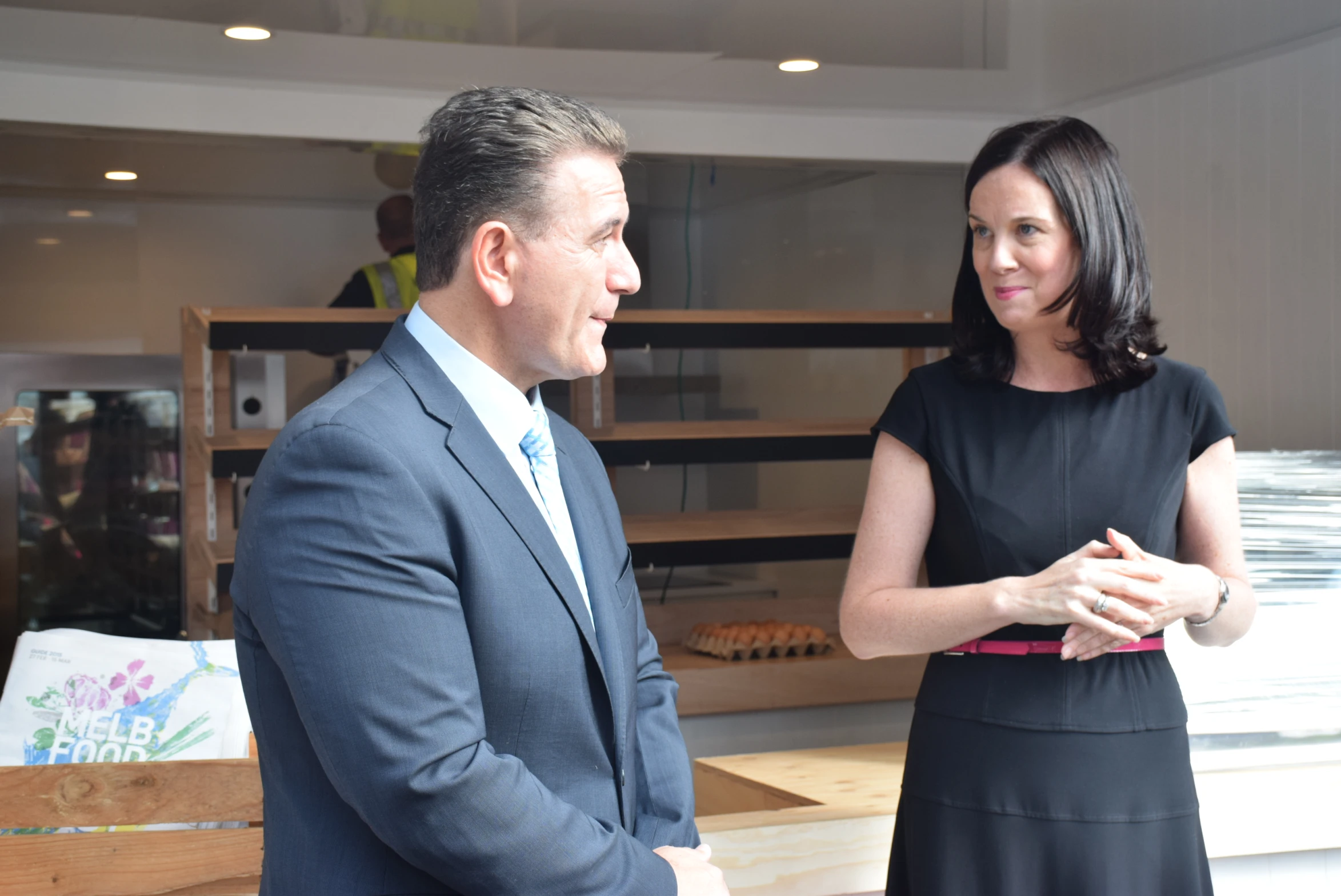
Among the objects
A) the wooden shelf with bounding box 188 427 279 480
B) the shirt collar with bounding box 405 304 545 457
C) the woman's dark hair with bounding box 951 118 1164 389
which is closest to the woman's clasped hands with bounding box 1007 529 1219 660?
the woman's dark hair with bounding box 951 118 1164 389

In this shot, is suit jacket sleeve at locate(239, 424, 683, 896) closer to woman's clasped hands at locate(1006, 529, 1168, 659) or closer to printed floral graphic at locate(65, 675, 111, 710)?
woman's clasped hands at locate(1006, 529, 1168, 659)

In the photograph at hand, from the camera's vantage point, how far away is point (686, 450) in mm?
3910

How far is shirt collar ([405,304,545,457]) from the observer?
112 cm

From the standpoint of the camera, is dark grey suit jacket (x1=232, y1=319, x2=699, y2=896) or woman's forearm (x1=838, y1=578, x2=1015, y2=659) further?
woman's forearm (x1=838, y1=578, x2=1015, y2=659)

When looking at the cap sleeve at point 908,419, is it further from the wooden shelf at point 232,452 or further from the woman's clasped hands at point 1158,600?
the wooden shelf at point 232,452

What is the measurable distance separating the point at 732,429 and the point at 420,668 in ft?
10.2

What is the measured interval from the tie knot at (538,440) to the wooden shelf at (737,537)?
2723 millimetres

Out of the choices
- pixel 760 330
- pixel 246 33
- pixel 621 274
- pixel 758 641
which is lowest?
pixel 758 641

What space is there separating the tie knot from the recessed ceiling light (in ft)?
8.86

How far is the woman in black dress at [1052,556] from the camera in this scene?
4.89 feet

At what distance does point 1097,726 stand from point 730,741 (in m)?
2.47

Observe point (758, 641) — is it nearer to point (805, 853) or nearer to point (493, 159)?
point (805, 853)

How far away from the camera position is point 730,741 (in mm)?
3887

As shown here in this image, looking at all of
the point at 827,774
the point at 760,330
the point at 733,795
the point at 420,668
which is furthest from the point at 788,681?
the point at 420,668
